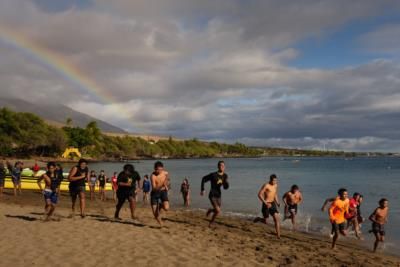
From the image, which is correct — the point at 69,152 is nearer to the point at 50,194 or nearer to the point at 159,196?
the point at 50,194

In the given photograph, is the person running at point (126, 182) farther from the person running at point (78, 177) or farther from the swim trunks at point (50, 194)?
the swim trunks at point (50, 194)

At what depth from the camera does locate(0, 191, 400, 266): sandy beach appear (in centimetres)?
805

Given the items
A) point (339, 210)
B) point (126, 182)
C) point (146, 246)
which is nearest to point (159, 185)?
point (126, 182)

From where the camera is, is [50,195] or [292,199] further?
[292,199]

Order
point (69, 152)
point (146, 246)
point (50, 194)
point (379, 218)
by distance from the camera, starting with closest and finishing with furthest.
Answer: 1. point (146, 246)
2. point (379, 218)
3. point (50, 194)
4. point (69, 152)

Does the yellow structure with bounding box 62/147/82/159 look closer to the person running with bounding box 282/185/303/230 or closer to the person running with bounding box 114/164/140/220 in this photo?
the person running with bounding box 114/164/140/220

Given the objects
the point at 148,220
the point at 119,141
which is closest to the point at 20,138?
the point at 119,141

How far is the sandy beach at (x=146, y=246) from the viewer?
26.4 feet

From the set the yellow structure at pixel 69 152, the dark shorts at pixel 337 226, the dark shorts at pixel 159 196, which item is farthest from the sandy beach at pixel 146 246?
the yellow structure at pixel 69 152

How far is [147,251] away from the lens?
865cm

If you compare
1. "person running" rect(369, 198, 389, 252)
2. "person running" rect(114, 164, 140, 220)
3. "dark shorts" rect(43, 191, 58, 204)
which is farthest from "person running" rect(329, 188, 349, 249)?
"dark shorts" rect(43, 191, 58, 204)

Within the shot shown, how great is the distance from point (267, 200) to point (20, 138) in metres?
80.9

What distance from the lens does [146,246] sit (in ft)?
29.9

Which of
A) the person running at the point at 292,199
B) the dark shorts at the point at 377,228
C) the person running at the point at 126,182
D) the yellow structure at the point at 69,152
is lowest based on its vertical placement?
the dark shorts at the point at 377,228
